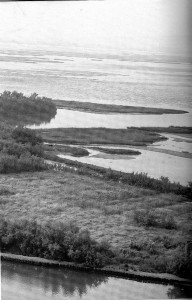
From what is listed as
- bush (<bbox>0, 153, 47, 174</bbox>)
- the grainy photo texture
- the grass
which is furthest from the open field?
bush (<bbox>0, 153, 47, 174</bbox>)

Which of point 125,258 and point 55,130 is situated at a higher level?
point 55,130

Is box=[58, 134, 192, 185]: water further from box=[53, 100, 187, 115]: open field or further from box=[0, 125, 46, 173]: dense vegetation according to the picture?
box=[0, 125, 46, 173]: dense vegetation

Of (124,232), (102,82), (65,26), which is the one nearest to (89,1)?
(65,26)

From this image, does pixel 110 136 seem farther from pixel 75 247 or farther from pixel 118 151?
pixel 75 247

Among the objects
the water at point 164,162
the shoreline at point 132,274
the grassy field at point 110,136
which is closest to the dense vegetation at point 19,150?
the grassy field at point 110,136

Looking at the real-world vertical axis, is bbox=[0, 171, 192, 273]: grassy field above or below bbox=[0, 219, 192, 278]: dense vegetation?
above

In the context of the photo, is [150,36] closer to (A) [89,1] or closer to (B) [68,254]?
(A) [89,1]

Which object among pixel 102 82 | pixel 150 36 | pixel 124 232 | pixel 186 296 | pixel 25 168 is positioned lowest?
pixel 186 296

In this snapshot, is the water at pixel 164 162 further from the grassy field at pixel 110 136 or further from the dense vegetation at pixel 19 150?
the dense vegetation at pixel 19 150
